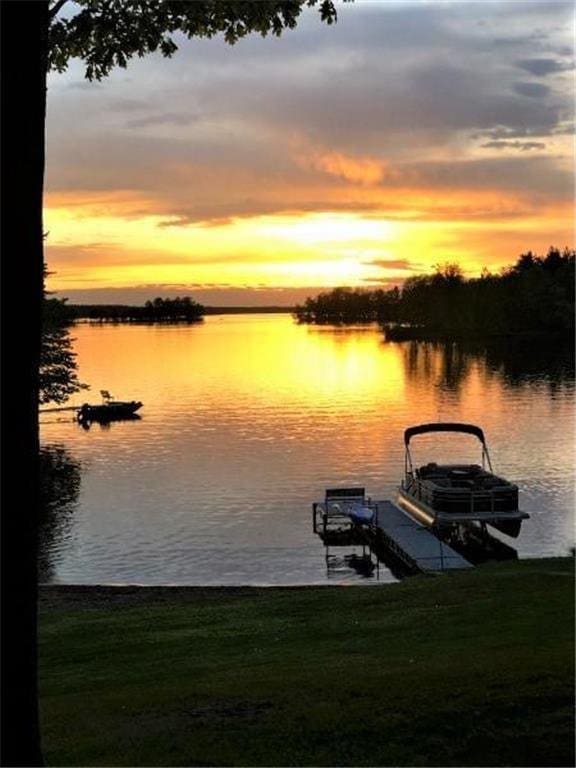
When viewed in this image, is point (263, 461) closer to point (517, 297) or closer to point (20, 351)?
point (20, 351)

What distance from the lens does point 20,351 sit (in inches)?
265

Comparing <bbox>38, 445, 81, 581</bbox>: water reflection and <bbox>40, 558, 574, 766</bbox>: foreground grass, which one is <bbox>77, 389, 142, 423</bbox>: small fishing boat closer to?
<bbox>38, 445, 81, 581</bbox>: water reflection

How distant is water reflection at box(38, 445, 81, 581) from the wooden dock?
1116 cm

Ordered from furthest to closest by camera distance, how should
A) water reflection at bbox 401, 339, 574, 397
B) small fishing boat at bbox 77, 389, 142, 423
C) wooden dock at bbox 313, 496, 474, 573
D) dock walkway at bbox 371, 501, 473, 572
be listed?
water reflection at bbox 401, 339, 574, 397, small fishing boat at bbox 77, 389, 142, 423, wooden dock at bbox 313, 496, 474, 573, dock walkway at bbox 371, 501, 473, 572

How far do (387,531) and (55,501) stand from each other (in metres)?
19.5

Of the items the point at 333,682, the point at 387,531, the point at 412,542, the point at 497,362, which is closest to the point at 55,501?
the point at 387,531

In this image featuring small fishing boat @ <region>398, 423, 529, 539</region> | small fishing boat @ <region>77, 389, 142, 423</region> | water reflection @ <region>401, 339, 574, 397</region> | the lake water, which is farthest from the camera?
water reflection @ <region>401, 339, 574, 397</region>

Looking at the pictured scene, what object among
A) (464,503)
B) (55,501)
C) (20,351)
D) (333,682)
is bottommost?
(55,501)

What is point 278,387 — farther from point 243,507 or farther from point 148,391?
point 243,507

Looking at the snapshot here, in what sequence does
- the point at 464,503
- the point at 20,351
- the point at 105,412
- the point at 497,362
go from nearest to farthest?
the point at 20,351
the point at 464,503
the point at 105,412
the point at 497,362

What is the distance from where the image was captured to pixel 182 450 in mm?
60219

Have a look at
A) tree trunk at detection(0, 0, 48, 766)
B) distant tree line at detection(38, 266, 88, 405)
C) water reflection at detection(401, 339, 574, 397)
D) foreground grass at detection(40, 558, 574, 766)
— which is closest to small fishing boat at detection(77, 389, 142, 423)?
distant tree line at detection(38, 266, 88, 405)

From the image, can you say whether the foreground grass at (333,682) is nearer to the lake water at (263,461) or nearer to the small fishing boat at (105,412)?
the lake water at (263,461)

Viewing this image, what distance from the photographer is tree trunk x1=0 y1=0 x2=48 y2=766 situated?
6645 mm
